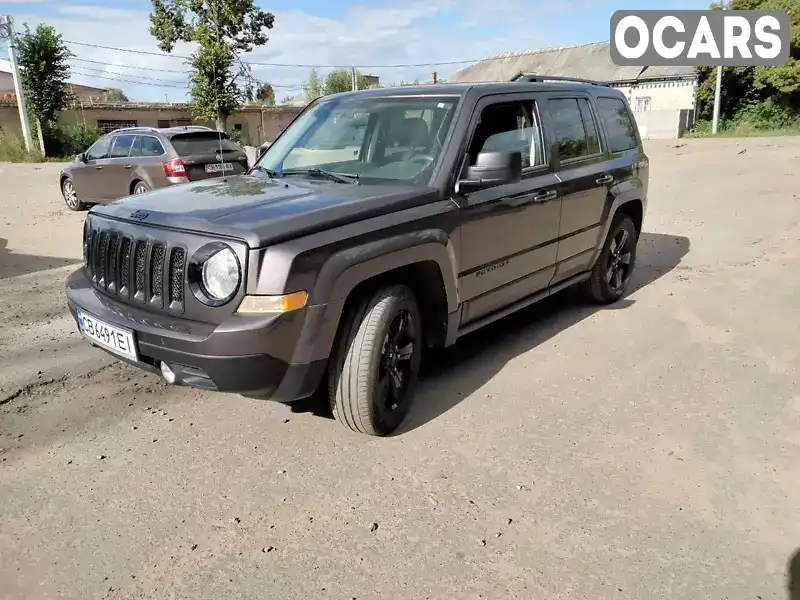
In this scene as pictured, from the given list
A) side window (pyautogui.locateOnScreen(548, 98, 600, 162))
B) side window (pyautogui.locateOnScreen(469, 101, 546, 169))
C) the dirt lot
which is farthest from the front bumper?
side window (pyautogui.locateOnScreen(548, 98, 600, 162))

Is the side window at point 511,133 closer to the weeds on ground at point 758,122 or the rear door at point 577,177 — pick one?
the rear door at point 577,177

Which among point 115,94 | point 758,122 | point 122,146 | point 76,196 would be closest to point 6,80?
point 115,94

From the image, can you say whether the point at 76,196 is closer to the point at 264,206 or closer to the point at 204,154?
the point at 204,154

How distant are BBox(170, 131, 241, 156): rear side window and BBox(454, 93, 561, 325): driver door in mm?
7166

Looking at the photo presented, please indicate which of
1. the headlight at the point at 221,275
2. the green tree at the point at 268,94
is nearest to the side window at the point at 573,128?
the headlight at the point at 221,275

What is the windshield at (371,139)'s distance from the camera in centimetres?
385

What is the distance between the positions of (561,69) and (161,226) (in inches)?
1898

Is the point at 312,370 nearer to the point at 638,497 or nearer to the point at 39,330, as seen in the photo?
the point at 638,497

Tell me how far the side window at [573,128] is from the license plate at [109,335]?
320 cm

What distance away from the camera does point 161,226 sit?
3.09 meters

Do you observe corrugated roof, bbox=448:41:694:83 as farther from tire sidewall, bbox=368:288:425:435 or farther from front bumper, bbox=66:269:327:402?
front bumper, bbox=66:269:327:402

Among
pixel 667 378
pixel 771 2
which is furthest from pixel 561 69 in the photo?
pixel 667 378

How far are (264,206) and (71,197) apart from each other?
10713 millimetres

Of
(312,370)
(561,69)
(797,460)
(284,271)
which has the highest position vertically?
(561,69)
